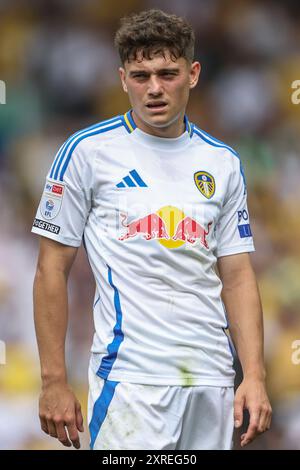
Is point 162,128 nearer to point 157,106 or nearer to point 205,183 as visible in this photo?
point 157,106

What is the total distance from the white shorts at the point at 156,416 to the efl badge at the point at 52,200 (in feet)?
1.77

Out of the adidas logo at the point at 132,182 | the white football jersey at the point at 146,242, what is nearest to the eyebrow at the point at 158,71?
the white football jersey at the point at 146,242

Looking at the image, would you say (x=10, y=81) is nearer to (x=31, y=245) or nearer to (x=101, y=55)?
(x=101, y=55)

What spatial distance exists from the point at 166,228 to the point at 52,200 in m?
0.40

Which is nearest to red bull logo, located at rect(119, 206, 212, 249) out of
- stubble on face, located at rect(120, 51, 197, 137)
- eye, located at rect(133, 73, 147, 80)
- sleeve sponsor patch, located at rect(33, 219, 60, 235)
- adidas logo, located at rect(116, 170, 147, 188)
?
adidas logo, located at rect(116, 170, 147, 188)

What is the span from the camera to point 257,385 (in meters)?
2.85

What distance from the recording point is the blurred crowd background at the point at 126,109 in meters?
5.20

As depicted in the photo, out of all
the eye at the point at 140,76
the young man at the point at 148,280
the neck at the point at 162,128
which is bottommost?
the young man at the point at 148,280

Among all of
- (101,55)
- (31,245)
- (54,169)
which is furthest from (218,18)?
(54,169)

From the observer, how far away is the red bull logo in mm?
2789

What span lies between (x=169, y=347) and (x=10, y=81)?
3235 mm

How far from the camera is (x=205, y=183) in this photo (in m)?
2.96

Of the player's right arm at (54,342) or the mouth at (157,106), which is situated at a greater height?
the mouth at (157,106)

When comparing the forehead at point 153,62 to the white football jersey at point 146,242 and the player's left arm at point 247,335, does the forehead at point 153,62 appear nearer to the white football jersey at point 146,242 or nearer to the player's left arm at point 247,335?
the white football jersey at point 146,242
